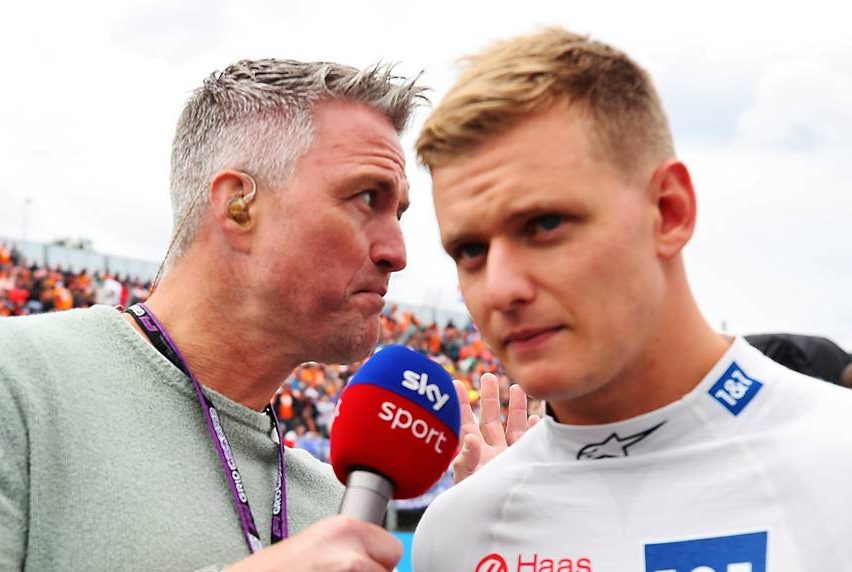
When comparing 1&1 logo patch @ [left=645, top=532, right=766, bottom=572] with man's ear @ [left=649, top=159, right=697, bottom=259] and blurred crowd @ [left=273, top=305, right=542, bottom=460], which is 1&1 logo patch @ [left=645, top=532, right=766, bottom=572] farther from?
blurred crowd @ [left=273, top=305, right=542, bottom=460]

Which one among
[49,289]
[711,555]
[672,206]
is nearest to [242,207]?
[672,206]

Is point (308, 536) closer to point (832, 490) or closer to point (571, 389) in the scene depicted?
point (571, 389)

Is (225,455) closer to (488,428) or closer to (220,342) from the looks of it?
(220,342)

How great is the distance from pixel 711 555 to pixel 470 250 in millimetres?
683

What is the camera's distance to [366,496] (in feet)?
6.37

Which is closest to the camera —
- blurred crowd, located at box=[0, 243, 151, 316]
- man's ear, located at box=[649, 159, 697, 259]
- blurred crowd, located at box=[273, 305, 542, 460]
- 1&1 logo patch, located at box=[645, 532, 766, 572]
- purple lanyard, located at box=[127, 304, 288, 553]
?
1&1 logo patch, located at box=[645, 532, 766, 572]

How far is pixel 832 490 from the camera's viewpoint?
1.65 metres

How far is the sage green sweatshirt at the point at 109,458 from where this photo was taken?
7.16 ft

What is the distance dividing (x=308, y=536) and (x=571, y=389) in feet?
1.88

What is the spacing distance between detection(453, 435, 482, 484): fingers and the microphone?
0.31 m

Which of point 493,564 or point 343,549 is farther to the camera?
point 493,564

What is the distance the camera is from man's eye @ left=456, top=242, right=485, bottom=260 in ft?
Result: 5.95

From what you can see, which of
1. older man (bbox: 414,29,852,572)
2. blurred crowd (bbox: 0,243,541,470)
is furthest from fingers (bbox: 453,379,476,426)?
blurred crowd (bbox: 0,243,541,470)

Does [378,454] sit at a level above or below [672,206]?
below
